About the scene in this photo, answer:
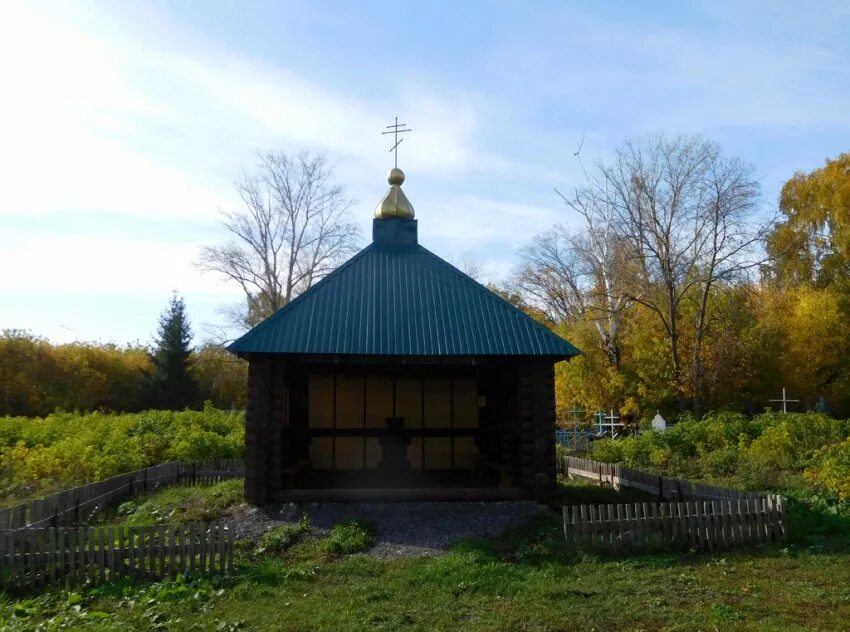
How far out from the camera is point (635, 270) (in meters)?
35.9

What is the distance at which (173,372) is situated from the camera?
4759 cm

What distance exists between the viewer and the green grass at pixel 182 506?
45.2ft

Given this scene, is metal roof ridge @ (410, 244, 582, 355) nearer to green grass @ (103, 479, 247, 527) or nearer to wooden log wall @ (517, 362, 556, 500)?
wooden log wall @ (517, 362, 556, 500)

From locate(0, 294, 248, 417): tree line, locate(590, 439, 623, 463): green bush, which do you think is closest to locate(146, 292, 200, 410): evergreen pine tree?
locate(0, 294, 248, 417): tree line

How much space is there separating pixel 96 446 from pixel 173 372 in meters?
26.9

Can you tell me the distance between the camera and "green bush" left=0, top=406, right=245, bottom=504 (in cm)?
1877

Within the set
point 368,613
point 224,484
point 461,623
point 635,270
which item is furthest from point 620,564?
point 635,270

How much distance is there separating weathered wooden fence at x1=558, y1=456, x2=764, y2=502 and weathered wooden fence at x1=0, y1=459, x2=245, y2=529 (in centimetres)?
962

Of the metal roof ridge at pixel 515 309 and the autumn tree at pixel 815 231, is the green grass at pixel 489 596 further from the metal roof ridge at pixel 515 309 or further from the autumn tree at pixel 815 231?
the autumn tree at pixel 815 231

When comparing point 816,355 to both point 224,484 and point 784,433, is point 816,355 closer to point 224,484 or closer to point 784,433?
point 784,433

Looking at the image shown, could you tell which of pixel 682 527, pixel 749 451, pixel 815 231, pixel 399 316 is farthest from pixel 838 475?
pixel 815 231

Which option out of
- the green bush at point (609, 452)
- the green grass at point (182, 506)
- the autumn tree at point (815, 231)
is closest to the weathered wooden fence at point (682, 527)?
the green grass at point (182, 506)

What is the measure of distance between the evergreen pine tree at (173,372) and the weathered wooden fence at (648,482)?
104 ft

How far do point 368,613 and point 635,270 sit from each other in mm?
30171
